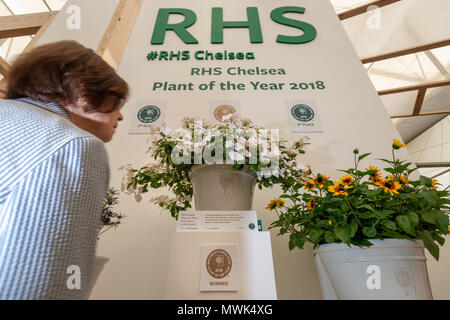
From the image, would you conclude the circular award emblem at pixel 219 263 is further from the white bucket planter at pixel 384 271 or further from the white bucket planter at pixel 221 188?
the white bucket planter at pixel 384 271

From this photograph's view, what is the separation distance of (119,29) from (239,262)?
8.69ft

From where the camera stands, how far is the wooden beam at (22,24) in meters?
2.24

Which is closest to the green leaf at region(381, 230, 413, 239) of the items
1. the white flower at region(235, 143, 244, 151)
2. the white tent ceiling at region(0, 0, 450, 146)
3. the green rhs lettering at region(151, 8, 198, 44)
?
the white flower at region(235, 143, 244, 151)

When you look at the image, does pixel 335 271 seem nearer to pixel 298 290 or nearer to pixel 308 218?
pixel 308 218

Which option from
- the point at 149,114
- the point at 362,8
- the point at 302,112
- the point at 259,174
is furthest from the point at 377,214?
the point at 362,8

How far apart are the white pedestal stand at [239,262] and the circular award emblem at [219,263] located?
0.09ft

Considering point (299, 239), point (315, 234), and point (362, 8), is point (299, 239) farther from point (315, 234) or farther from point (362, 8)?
point (362, 8)

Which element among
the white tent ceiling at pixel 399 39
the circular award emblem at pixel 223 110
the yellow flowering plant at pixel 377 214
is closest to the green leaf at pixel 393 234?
the yellow flowering plant at pixel 377 214

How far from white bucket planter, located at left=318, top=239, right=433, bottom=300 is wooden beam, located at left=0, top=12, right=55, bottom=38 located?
9.36ft

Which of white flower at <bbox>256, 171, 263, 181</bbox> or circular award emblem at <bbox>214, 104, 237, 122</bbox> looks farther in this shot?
circular award emblem at <bbox>214, 104, 237, 122</bbox>

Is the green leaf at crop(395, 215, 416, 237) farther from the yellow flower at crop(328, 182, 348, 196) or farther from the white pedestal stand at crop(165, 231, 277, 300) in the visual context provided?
the white pedestal stand at crop(165, 231, 277, 300)

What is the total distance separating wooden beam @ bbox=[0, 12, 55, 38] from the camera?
7.34ft

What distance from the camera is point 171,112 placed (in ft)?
5.07
